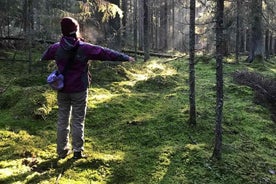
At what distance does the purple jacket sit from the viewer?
6.07 metres

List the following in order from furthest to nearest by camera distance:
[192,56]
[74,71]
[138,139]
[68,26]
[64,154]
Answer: [192,56] → [138,139] → [64,154] → [74,71] → [68,26]

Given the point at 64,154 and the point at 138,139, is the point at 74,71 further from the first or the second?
the point at 138,139

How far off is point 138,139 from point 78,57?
8.13ft

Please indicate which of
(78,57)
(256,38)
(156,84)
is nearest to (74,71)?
(78,57)

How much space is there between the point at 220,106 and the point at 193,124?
6.99ft

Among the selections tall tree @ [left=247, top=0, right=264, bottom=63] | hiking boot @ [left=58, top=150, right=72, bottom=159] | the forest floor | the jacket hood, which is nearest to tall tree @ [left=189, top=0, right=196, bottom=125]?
the forest floor

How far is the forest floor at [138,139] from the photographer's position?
6070 millimetres

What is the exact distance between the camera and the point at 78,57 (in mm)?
6117

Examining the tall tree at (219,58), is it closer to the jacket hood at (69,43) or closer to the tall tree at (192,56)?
the tall tree at (192,56)

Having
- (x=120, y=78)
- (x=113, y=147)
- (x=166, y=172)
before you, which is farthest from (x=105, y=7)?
(x=166, y=172)

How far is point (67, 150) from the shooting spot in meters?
6.46

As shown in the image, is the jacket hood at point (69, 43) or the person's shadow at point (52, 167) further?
the jacket hood at point (69, 43)

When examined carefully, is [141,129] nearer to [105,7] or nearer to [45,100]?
[45,100]

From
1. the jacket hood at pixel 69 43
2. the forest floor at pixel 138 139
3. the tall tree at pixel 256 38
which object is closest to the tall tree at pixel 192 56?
the forest floor at pixel 138 139
